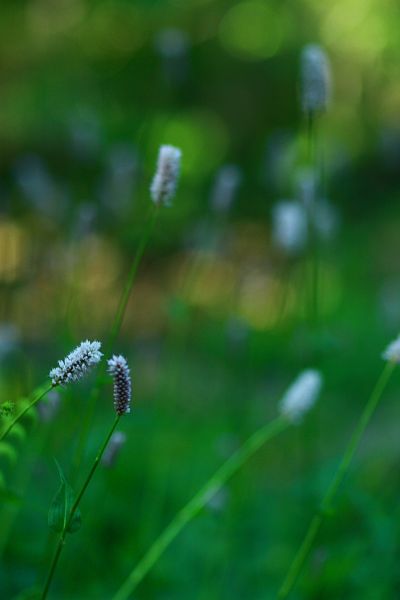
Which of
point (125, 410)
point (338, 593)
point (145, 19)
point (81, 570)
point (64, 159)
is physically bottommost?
point (125, 410)

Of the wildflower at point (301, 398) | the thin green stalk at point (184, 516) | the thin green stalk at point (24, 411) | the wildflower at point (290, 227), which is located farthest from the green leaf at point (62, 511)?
the wildflower at point (290, 227)

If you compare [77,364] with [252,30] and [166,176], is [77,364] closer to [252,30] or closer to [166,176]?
[166,176]

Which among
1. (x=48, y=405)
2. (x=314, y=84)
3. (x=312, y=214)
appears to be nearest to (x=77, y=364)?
(x=48, y=405)

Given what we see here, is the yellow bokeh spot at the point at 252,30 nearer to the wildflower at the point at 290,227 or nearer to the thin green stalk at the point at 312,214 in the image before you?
the wildflower at the point at 290,227

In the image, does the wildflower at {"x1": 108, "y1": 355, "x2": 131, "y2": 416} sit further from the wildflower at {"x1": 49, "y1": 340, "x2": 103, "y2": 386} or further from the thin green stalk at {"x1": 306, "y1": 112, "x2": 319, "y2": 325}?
the thin green stalk at {"x1": 306, "y1": 112, "x2": 319, "y2": 325}

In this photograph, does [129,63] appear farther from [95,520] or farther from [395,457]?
[95,520]

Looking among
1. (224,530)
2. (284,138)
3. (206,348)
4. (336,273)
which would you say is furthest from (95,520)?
(336,273)
